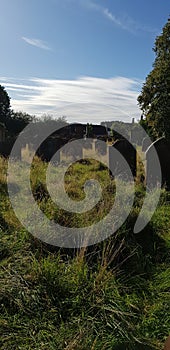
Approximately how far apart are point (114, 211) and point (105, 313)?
5.89ft

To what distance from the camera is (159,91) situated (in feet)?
52.3

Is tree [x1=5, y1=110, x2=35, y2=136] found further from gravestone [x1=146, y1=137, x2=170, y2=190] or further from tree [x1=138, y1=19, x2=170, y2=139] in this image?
gravestone [x1=146, y1=137, x2=170, y2=190]

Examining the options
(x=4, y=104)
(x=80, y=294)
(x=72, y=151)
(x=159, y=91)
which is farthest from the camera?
(x=4, y=104)

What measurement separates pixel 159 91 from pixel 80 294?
14625mm

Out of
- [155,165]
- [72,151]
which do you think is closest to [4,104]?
[72,151]

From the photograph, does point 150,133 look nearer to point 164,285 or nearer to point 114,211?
point 114,211

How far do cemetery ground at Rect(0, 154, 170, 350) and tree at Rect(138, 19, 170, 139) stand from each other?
11.7m

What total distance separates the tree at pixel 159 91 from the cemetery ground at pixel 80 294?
11.7 m

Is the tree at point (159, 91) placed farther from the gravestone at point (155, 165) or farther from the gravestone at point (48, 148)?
the gravestone at point (155, 165)

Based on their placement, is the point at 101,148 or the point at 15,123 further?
the point at 15,123

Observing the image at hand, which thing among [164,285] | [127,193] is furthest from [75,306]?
[127,193]

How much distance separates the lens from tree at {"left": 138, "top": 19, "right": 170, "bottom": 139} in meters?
15.2

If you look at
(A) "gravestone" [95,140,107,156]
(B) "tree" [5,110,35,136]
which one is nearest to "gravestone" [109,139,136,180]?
(A) "gravestone" [95,140,107,156]

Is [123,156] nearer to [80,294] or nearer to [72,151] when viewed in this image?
[72,151]
